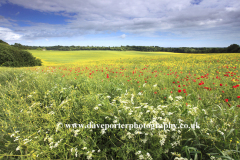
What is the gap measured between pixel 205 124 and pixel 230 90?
3549mm

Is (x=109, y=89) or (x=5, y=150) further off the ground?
A: (x=109, y=89)

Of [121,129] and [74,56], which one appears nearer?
[121,129]

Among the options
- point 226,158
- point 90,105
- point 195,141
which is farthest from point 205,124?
point 90,105

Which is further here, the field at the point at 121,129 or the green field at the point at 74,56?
the green field at the point at 74,56

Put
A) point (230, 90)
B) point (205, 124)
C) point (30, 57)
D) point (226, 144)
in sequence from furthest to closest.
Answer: point (30, 57), point (230, 90), point (205, 124), point (226, 144)

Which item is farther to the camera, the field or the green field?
the green field

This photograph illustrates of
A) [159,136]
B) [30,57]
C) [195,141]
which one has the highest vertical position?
[30,57]

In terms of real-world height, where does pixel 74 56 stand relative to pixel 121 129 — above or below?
above

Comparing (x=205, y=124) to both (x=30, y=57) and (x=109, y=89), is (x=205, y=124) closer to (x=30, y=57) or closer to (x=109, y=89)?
(x=109, y=89)

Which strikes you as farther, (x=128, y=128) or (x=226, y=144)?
(x=128, y=128)

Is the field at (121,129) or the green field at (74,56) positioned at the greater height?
the green field at (74,56)

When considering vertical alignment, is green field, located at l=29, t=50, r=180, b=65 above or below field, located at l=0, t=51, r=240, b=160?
above

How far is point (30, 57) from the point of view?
20.1 metres

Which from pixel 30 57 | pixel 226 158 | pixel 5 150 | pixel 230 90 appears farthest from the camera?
pixel 30 57
